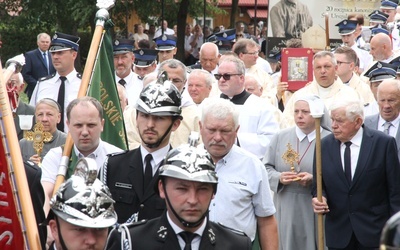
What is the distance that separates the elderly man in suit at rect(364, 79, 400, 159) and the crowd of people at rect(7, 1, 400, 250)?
0.01m

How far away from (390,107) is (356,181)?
1484mm

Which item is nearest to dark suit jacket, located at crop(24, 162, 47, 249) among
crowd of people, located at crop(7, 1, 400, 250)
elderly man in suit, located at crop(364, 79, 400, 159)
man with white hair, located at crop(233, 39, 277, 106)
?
crowd of people, located at crop(7, 1, 400, 250)

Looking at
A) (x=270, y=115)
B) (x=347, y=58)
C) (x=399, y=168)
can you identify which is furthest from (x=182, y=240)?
(x=347, y=58)

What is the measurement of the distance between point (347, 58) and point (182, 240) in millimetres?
8330

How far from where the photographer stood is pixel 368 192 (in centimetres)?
985

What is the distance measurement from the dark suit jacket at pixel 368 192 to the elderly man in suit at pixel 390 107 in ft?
3.78

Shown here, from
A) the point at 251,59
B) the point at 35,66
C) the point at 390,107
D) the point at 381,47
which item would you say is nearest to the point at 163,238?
the point at 390,107

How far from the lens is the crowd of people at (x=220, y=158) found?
19.1 feet

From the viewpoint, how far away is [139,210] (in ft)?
23.3

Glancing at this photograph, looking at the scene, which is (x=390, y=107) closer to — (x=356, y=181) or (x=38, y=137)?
(x=356, y=181)

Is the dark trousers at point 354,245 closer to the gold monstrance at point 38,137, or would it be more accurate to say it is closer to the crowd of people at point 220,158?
the crowd of people at point 220,158

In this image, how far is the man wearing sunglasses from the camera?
10940 mm

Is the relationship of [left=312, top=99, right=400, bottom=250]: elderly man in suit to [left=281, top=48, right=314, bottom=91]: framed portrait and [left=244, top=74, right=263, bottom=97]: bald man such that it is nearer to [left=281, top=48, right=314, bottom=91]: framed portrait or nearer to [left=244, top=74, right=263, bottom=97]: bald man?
[left=244, top=74, right=263, bottom=97]: bald man

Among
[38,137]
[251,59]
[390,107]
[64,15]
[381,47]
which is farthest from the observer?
[64,15]
